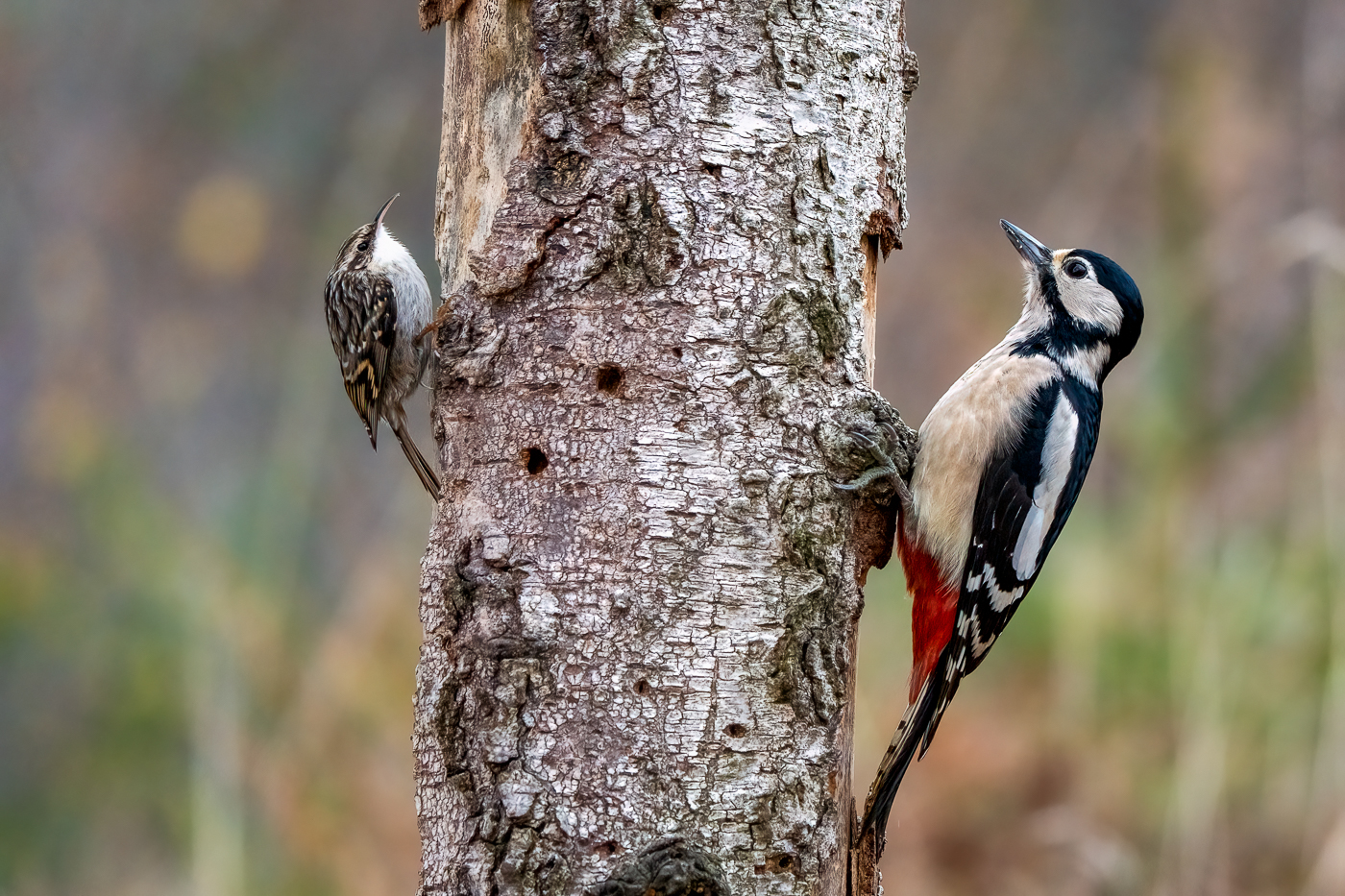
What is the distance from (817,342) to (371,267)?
5.48 ft

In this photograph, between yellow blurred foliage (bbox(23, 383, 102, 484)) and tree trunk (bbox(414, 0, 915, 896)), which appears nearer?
tree trunk (bbox(414, 0, 915, 896))

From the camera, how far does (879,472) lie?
1883 mm

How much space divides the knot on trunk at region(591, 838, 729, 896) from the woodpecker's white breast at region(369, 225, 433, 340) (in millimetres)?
1731

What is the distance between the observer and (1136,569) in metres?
4.73

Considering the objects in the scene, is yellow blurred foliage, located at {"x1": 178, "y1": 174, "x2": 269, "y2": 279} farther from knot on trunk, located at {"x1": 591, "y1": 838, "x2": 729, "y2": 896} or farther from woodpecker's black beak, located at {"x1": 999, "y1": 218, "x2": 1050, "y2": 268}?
knot on trunk, located at {"x1": 591, "y1": 838, "x2": 729, "y2": 896}

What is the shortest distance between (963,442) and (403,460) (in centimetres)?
336

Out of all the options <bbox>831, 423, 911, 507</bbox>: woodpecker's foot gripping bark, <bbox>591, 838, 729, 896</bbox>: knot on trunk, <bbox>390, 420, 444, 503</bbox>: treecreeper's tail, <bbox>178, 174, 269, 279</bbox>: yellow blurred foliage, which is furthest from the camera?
<bbox>178, 174, 269, 279</bbox>: yellow blurred foliage

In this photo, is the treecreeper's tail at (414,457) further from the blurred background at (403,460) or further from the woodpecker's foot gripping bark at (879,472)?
the blurred background at (403,460)

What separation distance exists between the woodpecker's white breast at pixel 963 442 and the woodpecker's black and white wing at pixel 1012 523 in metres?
0.02

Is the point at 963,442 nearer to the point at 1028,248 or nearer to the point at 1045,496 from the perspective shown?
the point at 1045,496

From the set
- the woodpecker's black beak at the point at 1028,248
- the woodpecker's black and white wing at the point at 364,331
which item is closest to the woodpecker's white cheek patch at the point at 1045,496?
the woodpecker's black beak at the point at 1028,248

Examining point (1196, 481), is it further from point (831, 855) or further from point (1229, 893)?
point (831, 855)

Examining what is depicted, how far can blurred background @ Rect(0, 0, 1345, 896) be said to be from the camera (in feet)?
14.2

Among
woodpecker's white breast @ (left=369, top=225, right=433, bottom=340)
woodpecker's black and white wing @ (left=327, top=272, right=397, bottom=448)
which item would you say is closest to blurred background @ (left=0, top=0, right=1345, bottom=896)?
woodpecker's black and white wing @ (left=327, top=272, right=397, bottom=448)
